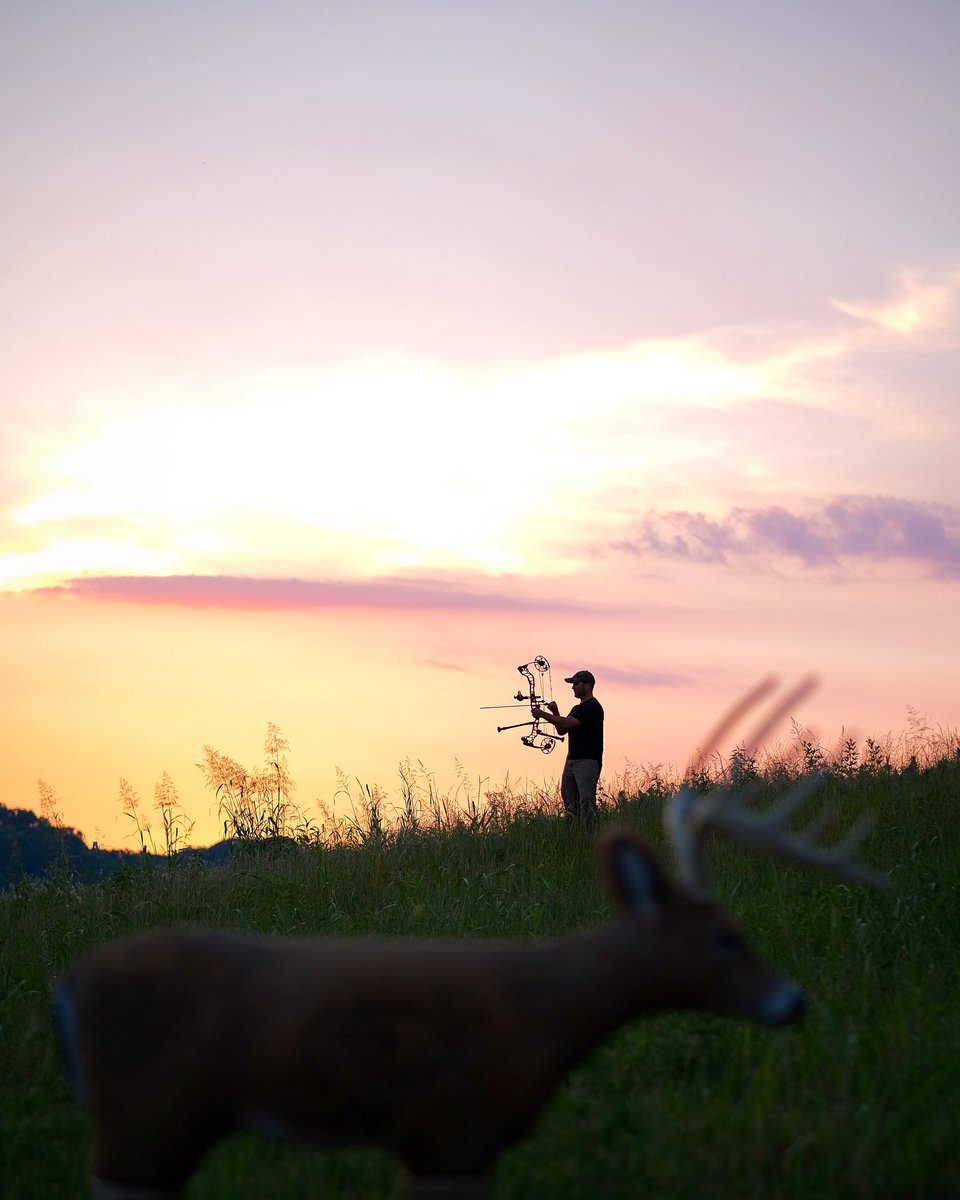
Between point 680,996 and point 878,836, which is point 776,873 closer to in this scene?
point 878,836

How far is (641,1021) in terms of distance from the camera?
287 inches

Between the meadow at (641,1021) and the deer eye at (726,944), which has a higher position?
the deer eye at (726,944)

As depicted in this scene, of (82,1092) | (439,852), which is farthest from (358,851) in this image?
(82,1092)

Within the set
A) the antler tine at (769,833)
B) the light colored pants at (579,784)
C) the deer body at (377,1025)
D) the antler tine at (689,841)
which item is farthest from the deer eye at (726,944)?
the light colored pants at (579,784)

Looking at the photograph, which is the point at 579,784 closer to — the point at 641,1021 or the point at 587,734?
the point at 587,734

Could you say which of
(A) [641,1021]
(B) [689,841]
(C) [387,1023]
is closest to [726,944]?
(B) [689,841]

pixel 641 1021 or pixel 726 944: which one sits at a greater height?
pixel 726 944

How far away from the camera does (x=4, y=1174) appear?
5977mm

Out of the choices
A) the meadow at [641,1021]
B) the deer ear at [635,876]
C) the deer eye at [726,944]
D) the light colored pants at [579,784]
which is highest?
the deer ear at [635,876]

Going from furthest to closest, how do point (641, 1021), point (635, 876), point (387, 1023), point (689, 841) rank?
point (641, 1021) < point (689, 841) < point (635, 876) < point (387, 1023)

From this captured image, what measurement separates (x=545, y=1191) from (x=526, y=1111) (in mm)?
1516

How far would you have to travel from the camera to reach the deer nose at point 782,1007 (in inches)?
168

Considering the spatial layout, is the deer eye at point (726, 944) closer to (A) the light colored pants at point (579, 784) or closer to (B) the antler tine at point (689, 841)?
(B) the antler tine at point (689, 841)

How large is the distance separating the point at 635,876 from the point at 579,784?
33.7 ft
